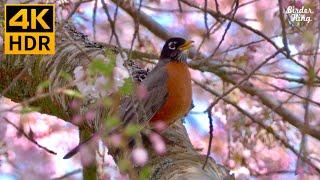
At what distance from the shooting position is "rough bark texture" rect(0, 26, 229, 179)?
2184 mm

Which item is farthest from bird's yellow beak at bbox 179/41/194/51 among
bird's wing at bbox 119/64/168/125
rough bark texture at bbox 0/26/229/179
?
rough bark texture at bbox 0/26/229/179

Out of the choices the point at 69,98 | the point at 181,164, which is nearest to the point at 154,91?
the point at 69,98

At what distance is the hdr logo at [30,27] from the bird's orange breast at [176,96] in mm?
572

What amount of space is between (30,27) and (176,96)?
0.72 meters

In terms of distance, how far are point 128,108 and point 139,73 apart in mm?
453

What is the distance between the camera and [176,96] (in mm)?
2990

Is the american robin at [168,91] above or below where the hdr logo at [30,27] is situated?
below

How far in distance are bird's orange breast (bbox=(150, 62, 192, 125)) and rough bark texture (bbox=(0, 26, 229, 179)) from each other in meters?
0.06

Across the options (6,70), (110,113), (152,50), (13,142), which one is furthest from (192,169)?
(13,142)

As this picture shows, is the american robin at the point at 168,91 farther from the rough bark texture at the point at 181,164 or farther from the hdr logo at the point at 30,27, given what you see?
the hdr logo at the point at 30,27

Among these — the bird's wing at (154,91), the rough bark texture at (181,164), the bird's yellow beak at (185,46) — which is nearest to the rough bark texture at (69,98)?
the rough bark texture at (181,164)

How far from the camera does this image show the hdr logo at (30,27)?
2578 millimetres

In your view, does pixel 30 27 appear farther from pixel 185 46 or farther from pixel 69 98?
pixel 185 46

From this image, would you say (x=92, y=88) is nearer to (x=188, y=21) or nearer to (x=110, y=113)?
(x=110, y=113)
